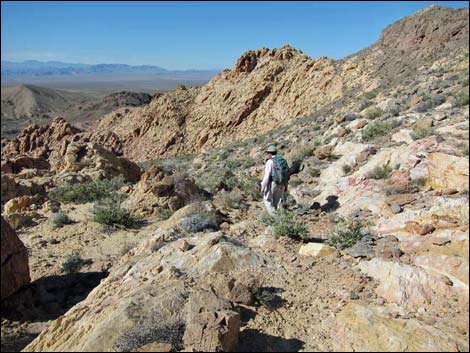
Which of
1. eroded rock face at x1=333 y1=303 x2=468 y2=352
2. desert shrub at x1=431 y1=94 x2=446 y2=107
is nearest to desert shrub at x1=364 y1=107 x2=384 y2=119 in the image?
desert shrub at x1=431 y1=94 x2=446 y2=107

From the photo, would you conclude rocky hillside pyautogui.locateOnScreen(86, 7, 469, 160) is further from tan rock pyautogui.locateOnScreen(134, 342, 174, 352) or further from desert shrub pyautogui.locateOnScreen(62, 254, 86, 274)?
tan rock pyautogui.locateOnScreen(134, 342, 174, 352)

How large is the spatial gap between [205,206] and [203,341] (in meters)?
4.67

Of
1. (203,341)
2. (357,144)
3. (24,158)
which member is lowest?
(24,158)

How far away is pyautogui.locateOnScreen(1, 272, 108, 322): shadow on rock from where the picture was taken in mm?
4916

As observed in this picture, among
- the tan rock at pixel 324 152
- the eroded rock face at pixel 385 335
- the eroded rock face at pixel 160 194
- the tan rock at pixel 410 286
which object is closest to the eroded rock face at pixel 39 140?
the eroded rock face at pixel 160 194

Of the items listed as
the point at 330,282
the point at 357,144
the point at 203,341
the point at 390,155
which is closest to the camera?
the point at 203,341

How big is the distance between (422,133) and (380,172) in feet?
5.03

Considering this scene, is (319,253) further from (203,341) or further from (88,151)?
(88,151)

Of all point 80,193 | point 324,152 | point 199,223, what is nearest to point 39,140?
point 80,193

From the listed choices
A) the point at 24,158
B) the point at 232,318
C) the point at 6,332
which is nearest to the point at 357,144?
the point at 232,318

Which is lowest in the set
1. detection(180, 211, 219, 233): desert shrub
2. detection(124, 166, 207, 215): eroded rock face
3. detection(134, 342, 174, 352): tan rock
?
detection(124, 166, 207, 215): eroded rock face

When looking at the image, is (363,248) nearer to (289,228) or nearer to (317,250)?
(317,250)

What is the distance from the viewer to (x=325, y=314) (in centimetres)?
415

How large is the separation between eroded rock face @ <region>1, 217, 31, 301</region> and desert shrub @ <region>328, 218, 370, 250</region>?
4.34m
